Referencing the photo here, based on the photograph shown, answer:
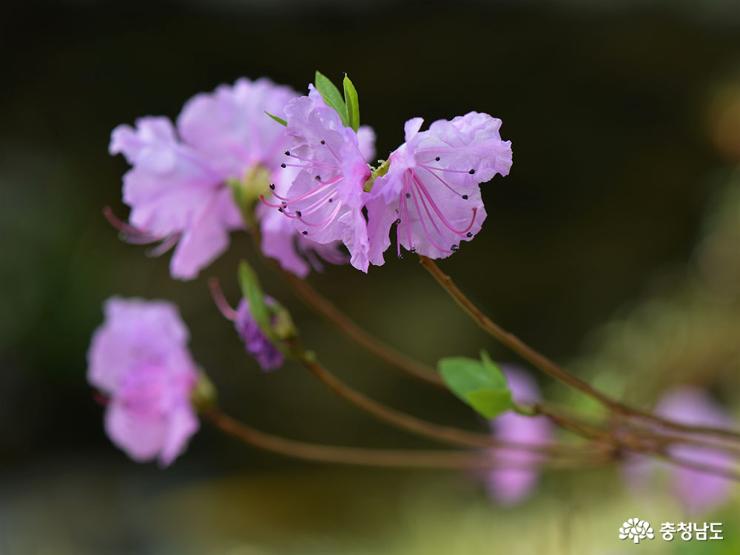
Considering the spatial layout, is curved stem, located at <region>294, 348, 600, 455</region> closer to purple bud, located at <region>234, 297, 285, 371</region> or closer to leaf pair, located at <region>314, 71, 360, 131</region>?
purple bud, located at <region>234, 297, 285, 371</region>

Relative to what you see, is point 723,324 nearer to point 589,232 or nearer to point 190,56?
point 589,232

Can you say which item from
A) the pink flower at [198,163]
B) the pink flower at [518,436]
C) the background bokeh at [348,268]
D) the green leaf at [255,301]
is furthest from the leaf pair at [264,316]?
the background bokeh at [348,268]

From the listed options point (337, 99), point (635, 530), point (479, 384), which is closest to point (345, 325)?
point (479, 384)

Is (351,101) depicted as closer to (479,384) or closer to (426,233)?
(426,233)

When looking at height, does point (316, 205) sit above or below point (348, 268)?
below

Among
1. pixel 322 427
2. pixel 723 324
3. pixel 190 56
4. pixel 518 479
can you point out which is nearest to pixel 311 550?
pixel 322 427

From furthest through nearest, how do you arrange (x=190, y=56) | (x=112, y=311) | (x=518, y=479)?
(x=190, y=56) < (x=518, y=479) < (x=112, y=311)
